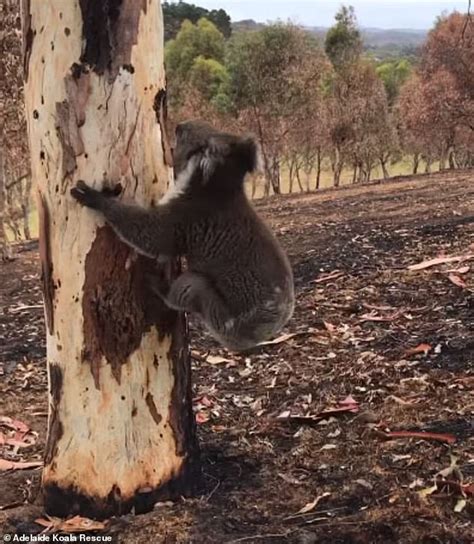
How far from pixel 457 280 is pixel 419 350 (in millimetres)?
1654

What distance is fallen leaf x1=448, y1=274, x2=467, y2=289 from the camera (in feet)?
22.2

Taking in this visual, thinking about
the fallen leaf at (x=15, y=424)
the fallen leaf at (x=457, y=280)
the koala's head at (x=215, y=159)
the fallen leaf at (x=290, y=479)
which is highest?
the koala's head at (x=215, y=159)

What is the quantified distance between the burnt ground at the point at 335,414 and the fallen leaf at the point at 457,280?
27 mm

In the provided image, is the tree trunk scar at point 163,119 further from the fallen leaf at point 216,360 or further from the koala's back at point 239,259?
the fallen leaf at point 216,360

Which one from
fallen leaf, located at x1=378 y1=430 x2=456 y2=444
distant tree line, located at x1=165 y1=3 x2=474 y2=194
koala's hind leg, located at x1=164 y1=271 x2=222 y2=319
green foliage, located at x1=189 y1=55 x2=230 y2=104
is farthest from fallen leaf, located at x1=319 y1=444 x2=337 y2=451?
green foliage, located at x1=189 y1=55 x2=230 y2=104

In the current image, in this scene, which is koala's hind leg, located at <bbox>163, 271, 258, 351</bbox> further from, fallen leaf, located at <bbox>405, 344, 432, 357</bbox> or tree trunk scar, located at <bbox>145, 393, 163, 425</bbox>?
fallen leaf, located at <bbox>405, 344, 432, 357</bbox>

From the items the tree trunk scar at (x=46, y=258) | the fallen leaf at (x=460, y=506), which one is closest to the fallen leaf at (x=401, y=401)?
the fallen leaf at (x=460, y=506)

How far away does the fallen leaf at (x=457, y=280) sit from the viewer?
677 cm

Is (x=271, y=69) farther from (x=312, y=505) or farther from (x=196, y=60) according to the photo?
(x=312, y=505)

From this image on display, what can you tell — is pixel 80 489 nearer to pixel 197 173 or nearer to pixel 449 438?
pixel 197 173

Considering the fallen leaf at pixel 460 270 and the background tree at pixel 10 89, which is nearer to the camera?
the fallen leaf at pixel 460 270

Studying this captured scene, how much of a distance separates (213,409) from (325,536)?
70.3 inches

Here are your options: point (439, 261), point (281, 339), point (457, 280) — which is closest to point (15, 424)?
point (281, 339)

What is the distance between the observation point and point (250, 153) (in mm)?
4027
